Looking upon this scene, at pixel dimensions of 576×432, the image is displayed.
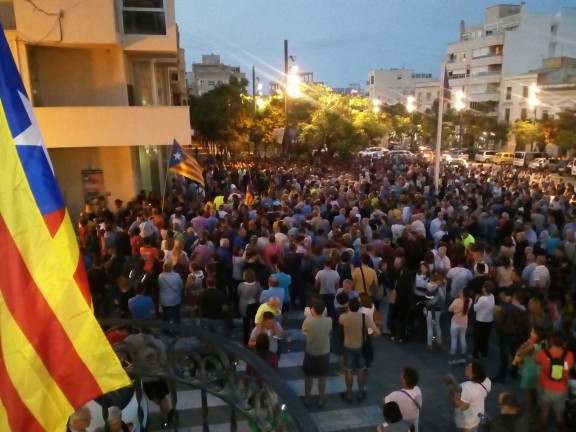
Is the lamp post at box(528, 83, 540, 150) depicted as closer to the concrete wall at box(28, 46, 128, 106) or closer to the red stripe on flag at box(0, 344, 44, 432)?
the concrete wall at box(28, 46, 128, 106)

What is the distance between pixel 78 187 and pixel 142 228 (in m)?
7.96

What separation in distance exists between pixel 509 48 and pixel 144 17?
57.4m

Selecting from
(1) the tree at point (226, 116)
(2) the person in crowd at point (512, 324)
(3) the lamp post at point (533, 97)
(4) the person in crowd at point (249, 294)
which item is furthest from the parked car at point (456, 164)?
(4) the person in crowd at point (249, 294)

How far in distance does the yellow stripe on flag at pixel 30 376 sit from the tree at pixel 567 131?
4055 centimetres

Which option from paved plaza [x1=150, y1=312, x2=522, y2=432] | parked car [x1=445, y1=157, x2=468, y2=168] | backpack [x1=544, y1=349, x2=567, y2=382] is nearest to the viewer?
backpack [x1=544, y1=349, x2=567, y2=382]

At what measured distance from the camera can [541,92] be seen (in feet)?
162

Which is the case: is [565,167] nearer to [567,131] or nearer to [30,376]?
[567,131]

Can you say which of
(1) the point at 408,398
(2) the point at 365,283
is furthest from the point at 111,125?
(1) the point at 408,398

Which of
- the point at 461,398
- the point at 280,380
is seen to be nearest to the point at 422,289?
the point at 461,398

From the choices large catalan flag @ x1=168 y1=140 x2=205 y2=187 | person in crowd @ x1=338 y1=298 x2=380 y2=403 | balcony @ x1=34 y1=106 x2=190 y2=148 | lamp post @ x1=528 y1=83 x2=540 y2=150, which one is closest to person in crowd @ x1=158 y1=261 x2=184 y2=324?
person in crowd @ x1=338 y1=298 x2=380 y2=403

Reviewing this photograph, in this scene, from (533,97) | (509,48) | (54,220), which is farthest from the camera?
(509,48)

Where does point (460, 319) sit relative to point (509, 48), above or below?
below

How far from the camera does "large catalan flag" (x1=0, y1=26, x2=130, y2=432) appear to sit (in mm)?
2482

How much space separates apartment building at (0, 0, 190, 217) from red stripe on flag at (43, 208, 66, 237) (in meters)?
13.2
